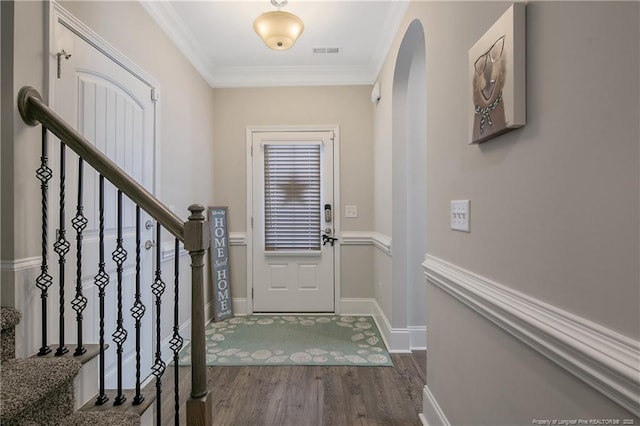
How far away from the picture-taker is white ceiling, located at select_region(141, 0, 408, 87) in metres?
2.47

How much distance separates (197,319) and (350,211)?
2519 mm

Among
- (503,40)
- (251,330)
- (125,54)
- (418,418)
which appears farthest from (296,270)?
(503,40)

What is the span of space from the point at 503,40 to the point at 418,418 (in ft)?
6.51

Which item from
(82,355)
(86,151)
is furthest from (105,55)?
(82,355)

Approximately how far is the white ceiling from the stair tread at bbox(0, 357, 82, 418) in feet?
7.83

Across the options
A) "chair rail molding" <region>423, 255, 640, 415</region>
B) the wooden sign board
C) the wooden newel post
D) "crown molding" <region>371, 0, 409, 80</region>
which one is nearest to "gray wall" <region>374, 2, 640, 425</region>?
"chair rail molding" <region>423, 255, 640, 415</region>

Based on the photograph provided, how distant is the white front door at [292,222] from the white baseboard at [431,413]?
6.32 ft

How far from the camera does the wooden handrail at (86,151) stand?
131cm

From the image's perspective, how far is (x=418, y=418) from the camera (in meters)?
1.86

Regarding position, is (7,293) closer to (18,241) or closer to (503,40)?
(18,241)

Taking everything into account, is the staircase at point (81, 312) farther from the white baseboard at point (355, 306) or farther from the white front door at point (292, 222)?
the white baseboard at point (355, 306)

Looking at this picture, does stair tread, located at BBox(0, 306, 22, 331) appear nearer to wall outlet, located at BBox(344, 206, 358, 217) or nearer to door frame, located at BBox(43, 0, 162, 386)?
door frame, located at BBox(43, 0, 162, 386)

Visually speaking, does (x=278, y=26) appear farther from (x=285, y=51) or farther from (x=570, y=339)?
(x=570, y=339)

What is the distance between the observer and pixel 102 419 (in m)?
1.21
